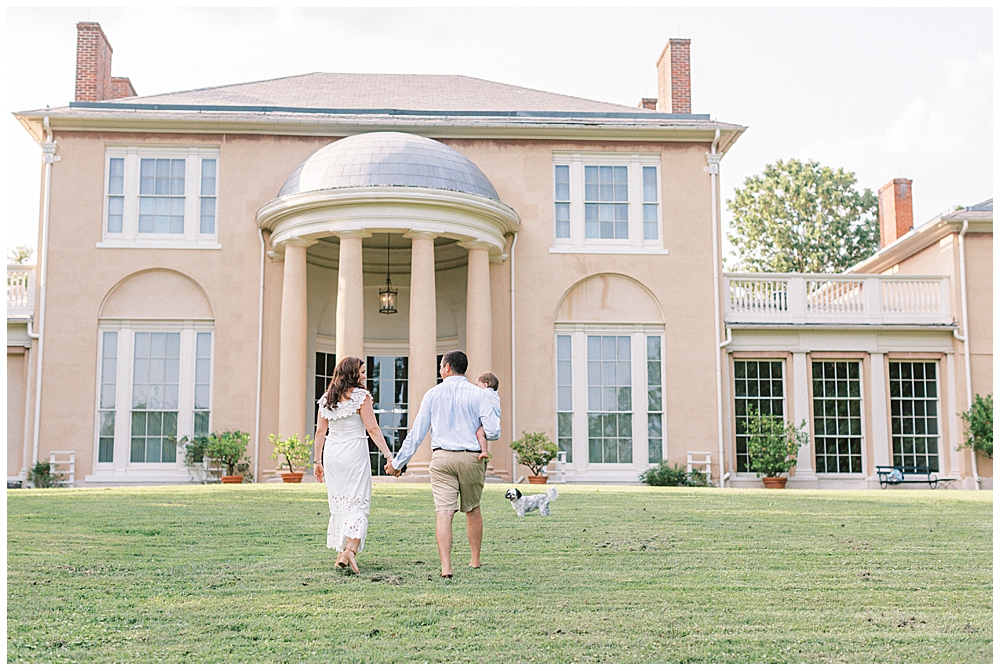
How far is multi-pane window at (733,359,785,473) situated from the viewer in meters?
23.2

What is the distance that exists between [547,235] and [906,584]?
15.4 m

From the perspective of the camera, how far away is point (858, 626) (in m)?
6.65

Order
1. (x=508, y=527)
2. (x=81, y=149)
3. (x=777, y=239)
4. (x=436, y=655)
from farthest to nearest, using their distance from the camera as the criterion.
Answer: (x=777, y=239), (x=81, y=149), (x=508, y=527), (x=436, y=655)

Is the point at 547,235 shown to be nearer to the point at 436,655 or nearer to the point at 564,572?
the point at 564,572

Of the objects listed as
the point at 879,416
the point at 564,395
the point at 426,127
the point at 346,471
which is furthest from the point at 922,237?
the point at 346,471

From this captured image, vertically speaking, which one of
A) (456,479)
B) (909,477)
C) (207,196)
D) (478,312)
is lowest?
(909,477)

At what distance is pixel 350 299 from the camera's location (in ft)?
64.5

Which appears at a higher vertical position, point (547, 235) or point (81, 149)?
point (81, 149)

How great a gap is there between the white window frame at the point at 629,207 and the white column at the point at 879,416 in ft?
18.1


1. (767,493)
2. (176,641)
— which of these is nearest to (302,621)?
(176,641)

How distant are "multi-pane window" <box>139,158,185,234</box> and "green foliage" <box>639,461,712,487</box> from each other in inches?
442

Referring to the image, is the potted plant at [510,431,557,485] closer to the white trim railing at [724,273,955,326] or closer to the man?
the white trim railing at [724,273,955,326]

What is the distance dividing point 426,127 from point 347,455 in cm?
1533

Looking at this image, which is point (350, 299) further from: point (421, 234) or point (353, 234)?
point (421, 234)
